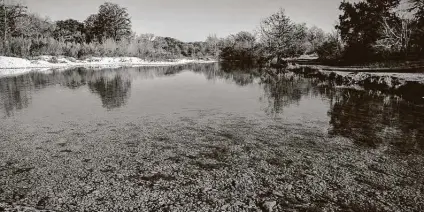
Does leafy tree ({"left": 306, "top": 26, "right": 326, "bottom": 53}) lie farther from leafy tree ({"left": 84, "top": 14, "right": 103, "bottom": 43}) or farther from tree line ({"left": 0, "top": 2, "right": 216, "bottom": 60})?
leafy tree ({"left": 84, "top": 14, "right": 103, "bottom": 43})

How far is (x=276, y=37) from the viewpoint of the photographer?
40125 mm

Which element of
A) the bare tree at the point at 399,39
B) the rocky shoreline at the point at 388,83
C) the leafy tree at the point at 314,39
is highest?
the leafy tree at the point at 314,39

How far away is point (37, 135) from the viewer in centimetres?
645

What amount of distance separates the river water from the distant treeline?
17.2 meters

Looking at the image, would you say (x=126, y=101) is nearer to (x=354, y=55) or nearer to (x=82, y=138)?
(x=82, y=138)

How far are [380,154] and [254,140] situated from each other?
2.20 metres

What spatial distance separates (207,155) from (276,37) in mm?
36722

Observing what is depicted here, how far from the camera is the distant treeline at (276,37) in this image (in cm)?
2505

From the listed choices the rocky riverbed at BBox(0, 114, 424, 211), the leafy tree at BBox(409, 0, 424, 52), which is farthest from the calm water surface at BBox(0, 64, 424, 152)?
the leafy tree at BBox(409, 0, 424, 52)

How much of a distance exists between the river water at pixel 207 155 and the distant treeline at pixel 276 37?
17161 millimetres

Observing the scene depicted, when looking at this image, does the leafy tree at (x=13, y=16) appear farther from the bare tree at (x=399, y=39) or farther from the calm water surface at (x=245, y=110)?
the bare tree at (x=399, y=39)

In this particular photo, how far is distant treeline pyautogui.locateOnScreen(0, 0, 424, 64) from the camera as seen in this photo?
25.0 m

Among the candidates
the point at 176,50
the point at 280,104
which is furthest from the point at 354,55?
the point at 176,50

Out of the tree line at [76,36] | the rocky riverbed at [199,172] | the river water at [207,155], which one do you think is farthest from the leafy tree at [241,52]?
the rocky riverbed at [199,172]
